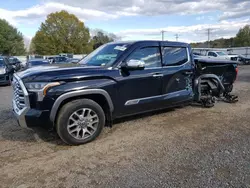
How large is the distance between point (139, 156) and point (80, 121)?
1.17 m

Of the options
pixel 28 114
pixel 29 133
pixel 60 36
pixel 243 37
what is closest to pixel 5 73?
pixel 29 133

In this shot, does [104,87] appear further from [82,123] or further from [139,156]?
[139,156]

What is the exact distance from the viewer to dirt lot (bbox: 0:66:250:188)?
319 centimetres

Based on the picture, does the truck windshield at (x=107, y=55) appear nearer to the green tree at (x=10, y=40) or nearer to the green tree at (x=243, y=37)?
the green tree at (x=10, y=40)

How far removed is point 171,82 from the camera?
18.0ft

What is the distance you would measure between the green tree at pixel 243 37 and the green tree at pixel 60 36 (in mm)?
42751

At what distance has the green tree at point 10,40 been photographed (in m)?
59.2

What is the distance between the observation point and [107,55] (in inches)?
201

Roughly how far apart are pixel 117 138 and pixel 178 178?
165 centimetres

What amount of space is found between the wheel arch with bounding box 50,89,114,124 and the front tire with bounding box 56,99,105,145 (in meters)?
0.08

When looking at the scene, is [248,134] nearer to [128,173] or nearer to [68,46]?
[128,173]

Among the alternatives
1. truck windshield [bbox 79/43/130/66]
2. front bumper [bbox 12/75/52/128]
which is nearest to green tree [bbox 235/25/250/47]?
truck windshield [bbox 79/43/130/66]

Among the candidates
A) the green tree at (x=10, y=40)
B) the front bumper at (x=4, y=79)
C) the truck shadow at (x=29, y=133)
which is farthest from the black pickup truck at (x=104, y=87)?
the green tree at (x=10, y=40)

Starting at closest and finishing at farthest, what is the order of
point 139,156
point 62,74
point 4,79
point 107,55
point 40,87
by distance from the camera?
point 139,156
point 40,87
point 62,74
point 107,55
point 4,79
